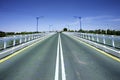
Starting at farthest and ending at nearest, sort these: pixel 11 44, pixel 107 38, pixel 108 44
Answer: pixel 11 44, pixel 107 38, pixel 108 44

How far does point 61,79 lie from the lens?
6164 millimetres

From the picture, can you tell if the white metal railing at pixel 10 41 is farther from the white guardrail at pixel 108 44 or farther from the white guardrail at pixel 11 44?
the white guardrail at pixel 108 44

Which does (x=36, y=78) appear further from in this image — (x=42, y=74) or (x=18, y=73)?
(x=18, y=73)

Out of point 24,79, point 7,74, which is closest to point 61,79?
point 24,79

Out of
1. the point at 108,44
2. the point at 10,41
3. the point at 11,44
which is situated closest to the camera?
the point at 108,44

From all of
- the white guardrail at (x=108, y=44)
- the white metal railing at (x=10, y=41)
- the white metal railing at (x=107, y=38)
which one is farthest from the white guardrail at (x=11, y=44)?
the white metal railing at (x=107, y=38)

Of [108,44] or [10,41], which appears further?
[10,41]

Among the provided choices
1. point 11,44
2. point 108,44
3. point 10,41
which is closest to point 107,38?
point 108,44

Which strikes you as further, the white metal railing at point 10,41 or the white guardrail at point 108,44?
the white metal railing at point 10,41

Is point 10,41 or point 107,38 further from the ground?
point 107,38

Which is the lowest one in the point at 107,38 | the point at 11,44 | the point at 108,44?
the point at 11,44

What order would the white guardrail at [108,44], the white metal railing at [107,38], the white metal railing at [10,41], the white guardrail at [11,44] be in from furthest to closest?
1. the white metal railing at [107,38]
2. the white metal railing at [10,41]
3. the white guardrail at [108,44]
4. the white guardrail at [11,44]

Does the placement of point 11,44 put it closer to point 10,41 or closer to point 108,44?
point 10,41

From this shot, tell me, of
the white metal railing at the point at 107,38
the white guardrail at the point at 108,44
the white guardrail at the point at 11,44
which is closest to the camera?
the white guardrail at the point at 11,44
